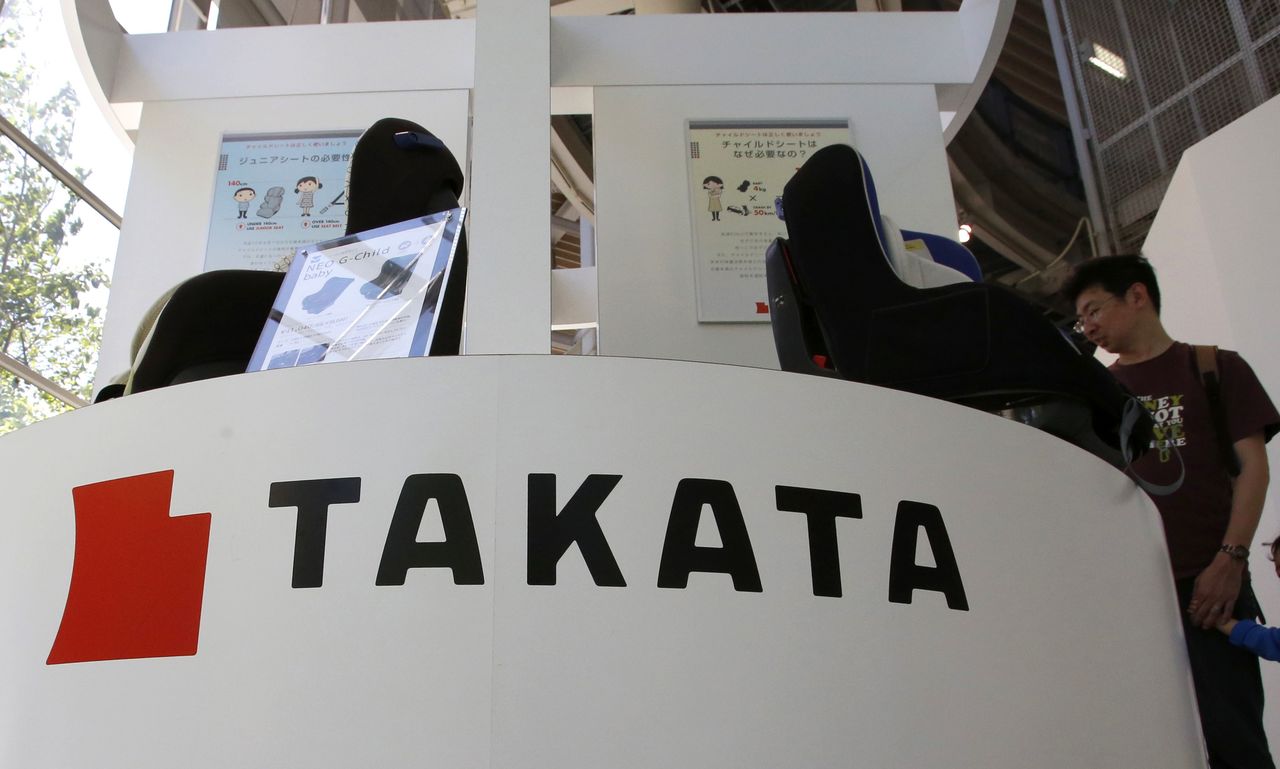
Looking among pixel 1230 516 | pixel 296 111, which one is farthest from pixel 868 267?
pixel 296 111

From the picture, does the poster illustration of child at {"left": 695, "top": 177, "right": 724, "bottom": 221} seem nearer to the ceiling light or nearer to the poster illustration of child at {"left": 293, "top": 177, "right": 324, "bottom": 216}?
the poster illustration of child at {"left": 293, "top": 177, "right": 324, "bottom": 216}

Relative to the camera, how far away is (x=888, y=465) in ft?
4.00

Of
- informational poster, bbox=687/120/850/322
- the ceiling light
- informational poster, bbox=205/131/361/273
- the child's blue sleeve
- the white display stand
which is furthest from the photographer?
the ceiling light

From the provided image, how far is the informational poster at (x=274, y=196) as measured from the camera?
10.8 feet

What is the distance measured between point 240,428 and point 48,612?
0.97 feet

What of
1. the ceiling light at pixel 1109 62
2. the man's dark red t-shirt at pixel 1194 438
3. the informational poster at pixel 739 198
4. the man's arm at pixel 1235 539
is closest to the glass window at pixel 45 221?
the informational poster at pixel 739 198

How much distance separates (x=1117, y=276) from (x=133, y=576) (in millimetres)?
2051

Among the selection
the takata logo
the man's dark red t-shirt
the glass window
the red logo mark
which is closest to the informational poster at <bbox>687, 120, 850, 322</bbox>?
the man's dark red t-shirt

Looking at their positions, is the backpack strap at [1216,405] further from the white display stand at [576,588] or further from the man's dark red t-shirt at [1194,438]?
the white display stand at [576,588]

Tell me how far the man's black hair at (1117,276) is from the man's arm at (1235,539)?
410 millimetres

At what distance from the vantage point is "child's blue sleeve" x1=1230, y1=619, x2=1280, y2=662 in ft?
5.76

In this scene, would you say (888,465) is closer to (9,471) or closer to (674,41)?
(9,471)

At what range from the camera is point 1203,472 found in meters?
2.08

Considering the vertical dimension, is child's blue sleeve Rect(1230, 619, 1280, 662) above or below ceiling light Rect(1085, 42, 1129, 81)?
below
